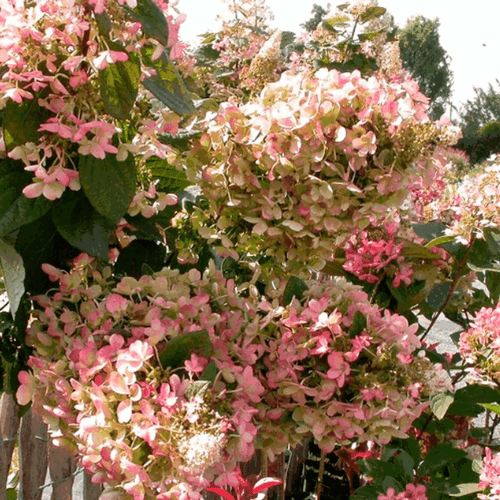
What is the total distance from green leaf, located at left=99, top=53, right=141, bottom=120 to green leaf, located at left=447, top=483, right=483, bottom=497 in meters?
0.78

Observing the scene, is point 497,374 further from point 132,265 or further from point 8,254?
point 8,254

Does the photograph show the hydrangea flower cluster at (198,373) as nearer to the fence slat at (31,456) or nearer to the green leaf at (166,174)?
the green leaf at (166,174)

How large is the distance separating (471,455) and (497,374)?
293 millimetres

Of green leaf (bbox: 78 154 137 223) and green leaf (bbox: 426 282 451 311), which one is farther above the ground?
green leaf (bbox: 78 154 137 223)

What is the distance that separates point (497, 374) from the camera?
3.53ft

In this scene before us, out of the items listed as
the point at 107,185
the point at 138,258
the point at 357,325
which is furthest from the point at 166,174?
the point at 357,325

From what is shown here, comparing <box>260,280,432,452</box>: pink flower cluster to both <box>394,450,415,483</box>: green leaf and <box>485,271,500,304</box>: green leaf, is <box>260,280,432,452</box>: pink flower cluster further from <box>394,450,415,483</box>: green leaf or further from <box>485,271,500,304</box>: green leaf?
<box>485,271,500,304</box>: green leaf

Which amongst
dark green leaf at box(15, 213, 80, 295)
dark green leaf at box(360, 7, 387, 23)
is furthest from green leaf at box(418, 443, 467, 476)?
dark green leaf at box(360, 7, 387, 23)

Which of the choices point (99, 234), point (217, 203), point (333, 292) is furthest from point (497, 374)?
point (99, 234)

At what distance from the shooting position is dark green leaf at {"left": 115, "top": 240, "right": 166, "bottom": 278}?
34.3 inches

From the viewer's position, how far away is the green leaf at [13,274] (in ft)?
2.10

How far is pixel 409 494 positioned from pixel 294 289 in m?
0.43

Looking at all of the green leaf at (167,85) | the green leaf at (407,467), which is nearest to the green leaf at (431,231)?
the green leaf at (407,467)

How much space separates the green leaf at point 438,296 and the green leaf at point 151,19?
83 cm
